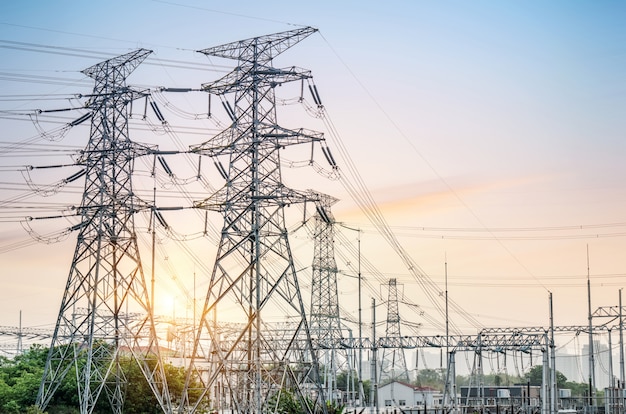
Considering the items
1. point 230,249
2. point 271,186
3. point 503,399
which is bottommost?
point 503,399

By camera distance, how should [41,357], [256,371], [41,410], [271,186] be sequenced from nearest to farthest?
1. [256,371]
2. [271,186]
3. [41,410]
4. [41,357]

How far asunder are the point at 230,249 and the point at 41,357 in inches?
1322

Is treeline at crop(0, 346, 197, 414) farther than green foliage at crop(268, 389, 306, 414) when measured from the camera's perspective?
Yes

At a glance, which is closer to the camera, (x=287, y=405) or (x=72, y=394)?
(x=287, y=405)

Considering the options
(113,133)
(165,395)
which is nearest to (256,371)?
(165,395)

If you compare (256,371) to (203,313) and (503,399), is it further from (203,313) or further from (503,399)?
(503,399)

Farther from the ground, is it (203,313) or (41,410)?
(203,313)

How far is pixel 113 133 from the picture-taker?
5259 cm

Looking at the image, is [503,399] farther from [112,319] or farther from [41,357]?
[112,319]

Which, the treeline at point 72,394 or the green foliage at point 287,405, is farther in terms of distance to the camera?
the treeline at point 72,394

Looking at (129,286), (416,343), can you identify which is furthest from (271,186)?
(416,343)

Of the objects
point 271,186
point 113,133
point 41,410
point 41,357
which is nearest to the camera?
point 271,186

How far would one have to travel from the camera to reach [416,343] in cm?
7506

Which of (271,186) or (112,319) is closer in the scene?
(271,186)
